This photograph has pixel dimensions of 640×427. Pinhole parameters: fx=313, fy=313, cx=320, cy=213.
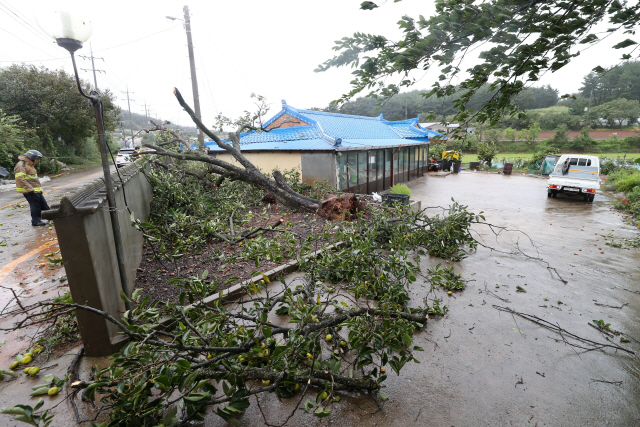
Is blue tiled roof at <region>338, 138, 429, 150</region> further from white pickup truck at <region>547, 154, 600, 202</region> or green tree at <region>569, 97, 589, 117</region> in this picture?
green tree at <region>569, 97, 589, 117</region>

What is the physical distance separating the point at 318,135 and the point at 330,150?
1.85m

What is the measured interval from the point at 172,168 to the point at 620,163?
93.9 feet

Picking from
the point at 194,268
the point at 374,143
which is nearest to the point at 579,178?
the point at 374,143

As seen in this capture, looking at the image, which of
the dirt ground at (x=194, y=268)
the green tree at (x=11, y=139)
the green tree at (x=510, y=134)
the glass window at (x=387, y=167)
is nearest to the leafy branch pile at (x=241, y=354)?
the dirt ground at (x=194, y=268)

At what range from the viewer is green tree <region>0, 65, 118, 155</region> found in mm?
20641

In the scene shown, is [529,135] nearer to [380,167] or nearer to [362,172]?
[380,167]

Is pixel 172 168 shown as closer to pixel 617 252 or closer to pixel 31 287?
pixel 31 287

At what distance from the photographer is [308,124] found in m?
14.5

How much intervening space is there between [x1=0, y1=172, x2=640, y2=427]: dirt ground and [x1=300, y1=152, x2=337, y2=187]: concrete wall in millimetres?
6483

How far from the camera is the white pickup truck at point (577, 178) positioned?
13461 millimetres

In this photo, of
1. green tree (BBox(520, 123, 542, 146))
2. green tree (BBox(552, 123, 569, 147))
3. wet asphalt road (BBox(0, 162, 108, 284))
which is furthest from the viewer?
green tree (BBox(552, 123, 569, 147))

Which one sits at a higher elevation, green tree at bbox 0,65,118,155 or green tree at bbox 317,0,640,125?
green tree at bbox 0,65,118,155

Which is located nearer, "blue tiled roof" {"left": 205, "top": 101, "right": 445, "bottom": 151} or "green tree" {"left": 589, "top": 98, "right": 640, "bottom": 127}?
"blue tiled roof" {"left": 205, "top": 101, "right": 445, "bottom": 151}

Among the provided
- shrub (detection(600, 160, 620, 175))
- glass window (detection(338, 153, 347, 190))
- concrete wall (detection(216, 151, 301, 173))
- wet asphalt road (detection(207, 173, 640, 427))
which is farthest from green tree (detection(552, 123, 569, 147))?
concrete wall (detection(216, 151, 301, 173))
